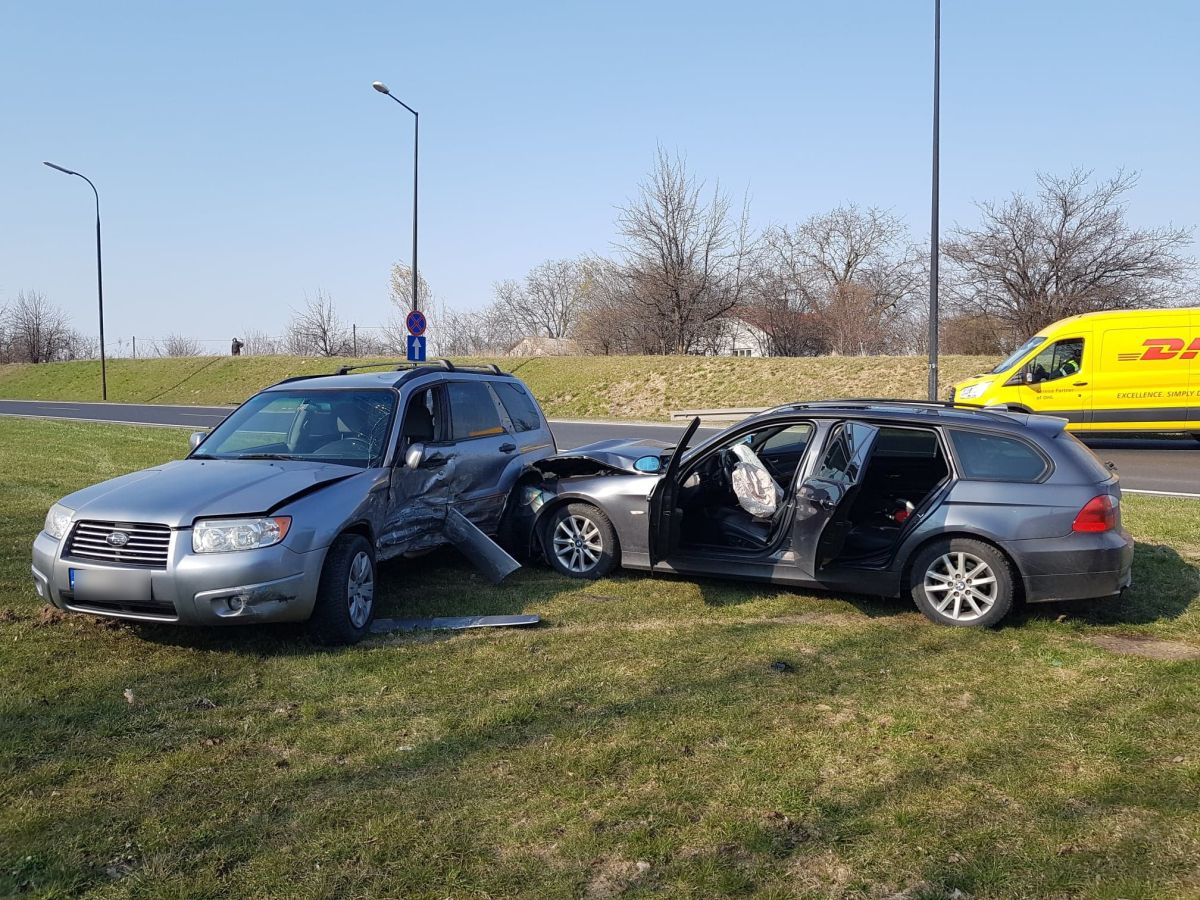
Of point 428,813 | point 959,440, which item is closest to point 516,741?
point 428,813

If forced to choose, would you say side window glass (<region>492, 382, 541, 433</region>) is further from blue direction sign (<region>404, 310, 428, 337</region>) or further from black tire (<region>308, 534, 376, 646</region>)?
blue direction sign (<region>404, 310, 428, 337</region>)

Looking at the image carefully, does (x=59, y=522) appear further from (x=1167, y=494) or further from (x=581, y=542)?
(x=1167, y=494)

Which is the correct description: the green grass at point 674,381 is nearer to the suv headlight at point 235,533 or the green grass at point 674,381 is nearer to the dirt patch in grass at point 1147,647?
the dirt patch in grass at point 1147,647

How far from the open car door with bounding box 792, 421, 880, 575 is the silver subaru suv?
2.15 metres

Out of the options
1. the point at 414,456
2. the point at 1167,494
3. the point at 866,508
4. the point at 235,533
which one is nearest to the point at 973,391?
the point at 1167,494

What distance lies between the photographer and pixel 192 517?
5250 mm

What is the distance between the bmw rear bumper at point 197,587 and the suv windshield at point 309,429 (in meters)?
1.22

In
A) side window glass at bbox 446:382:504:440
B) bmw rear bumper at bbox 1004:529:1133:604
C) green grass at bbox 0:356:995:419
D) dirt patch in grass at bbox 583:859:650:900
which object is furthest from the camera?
green grass at bbox 0:356:995:419

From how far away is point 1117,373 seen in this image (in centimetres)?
1722

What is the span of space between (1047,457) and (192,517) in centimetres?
508

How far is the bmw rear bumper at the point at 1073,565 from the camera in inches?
226

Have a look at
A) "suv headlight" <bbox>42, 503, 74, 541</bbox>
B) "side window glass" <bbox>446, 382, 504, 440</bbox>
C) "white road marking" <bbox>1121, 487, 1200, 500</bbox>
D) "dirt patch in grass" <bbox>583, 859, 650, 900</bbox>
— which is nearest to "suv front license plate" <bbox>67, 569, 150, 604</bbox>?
"suv headlight" <bbox>42, 503, 74, 541</bbox>

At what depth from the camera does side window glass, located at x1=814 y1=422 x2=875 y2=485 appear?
6.36 meters

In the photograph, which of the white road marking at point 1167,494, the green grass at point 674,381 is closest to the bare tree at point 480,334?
the green grass at point 674,381
